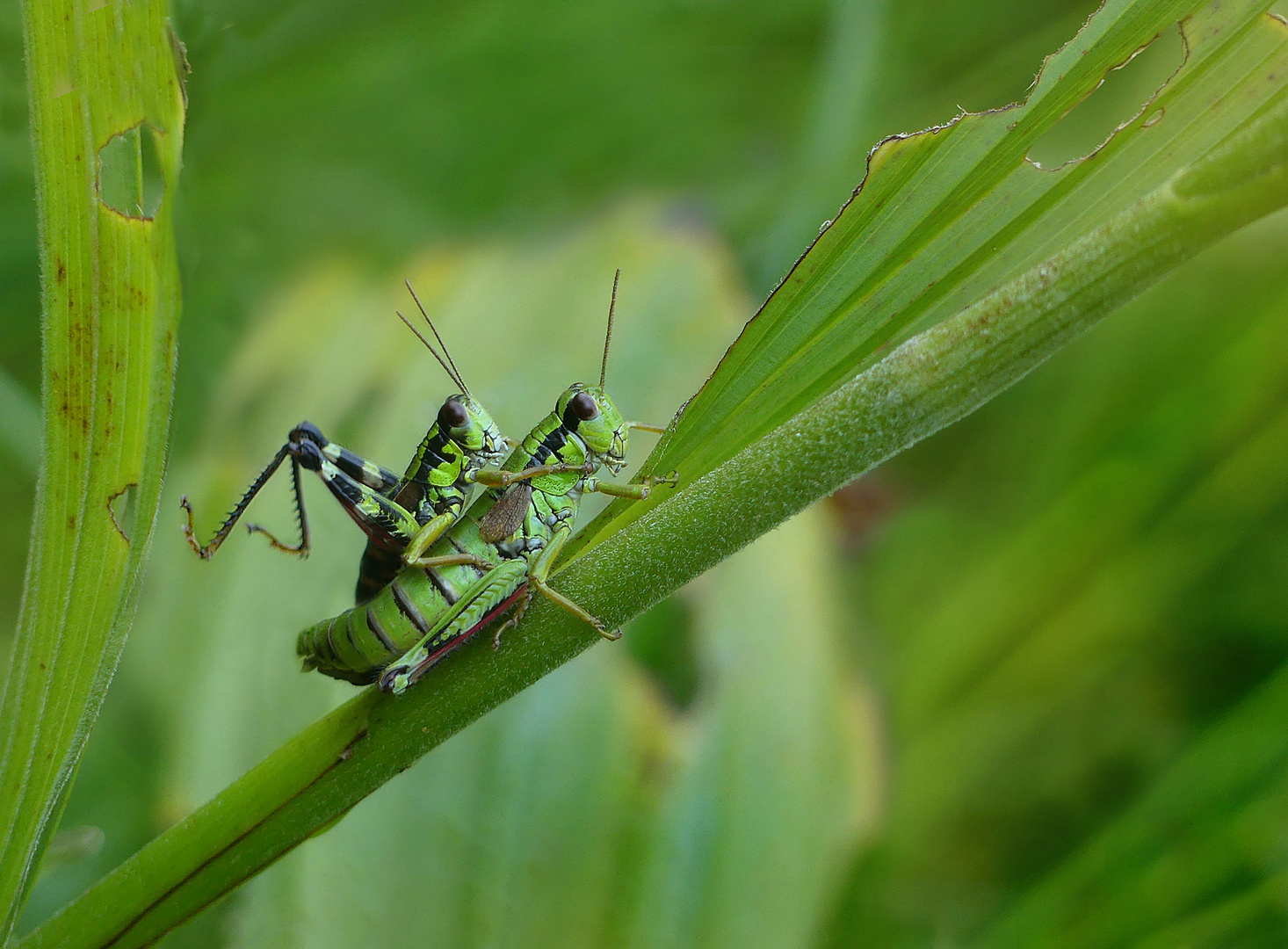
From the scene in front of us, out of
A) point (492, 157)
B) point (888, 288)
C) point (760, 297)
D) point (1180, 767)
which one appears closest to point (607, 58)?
point (492, 157)

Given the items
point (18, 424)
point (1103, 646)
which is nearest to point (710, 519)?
point (1103, 646)

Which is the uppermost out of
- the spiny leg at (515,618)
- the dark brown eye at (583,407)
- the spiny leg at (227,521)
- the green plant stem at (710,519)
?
the spiny leg at (227,521)

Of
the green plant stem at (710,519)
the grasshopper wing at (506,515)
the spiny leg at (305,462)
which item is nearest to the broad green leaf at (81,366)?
the green plant stem at (710,519)

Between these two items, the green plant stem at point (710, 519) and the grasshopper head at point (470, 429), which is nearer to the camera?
the green plant stem at point (710, 519)

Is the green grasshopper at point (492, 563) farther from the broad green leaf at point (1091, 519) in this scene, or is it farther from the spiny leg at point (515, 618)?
the broad green leaf at point (1091, 519)

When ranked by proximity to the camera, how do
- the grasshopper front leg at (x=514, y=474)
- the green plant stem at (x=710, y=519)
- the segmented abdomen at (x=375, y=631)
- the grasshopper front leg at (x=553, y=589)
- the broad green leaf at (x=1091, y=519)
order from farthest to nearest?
the broad green leaf at (x=1091, y=519), the grasshopper front leg at (x=514, y=474), the segmented abdomen at (x=375, y=631), the grasshopper front leg at (x=553, y=589), the green plant stem at (x=710, y=519)

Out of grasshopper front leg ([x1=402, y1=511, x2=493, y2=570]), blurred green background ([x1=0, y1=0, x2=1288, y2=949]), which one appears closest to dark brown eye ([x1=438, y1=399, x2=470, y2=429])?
grasshopper front leg ([x1=402, y1=511, x2=493, y2=570])

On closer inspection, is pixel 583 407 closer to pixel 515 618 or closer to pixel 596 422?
pixel 596 422
